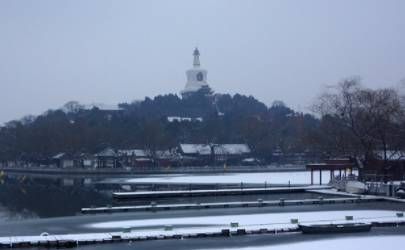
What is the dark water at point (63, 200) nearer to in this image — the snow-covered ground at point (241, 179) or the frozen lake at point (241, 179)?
the frozen lake at point (241, 179)

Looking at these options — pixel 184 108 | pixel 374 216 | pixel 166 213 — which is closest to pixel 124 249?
pixel 166 213

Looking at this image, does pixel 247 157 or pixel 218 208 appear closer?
pixel 218 208

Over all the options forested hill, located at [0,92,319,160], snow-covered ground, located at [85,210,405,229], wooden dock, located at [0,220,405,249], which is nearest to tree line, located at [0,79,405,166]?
forested hill, located at [0,92,319,160]

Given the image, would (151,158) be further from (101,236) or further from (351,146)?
(101,236)

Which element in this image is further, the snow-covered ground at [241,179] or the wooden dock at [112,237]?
the snow-covered ground at [241,179]

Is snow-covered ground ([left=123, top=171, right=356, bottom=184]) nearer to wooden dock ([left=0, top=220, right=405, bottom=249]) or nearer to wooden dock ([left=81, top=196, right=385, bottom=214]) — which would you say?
wooden dock ([left=81, top=196, right=385, bottom=214])

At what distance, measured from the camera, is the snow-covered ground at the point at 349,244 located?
2667cm

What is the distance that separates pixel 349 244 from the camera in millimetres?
27453

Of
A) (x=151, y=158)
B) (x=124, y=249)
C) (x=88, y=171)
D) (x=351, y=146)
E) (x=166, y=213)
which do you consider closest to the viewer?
(x=124, y=249)

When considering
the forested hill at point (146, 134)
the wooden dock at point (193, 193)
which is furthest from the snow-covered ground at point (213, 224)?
the forested hill at point (146, 134)

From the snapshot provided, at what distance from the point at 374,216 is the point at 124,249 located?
15943 mm

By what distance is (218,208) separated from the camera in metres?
42.3

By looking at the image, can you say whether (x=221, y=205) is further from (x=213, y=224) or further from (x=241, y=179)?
(x=241, y=179)

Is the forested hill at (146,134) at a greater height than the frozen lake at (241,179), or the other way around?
the forested hill at (146,134)
